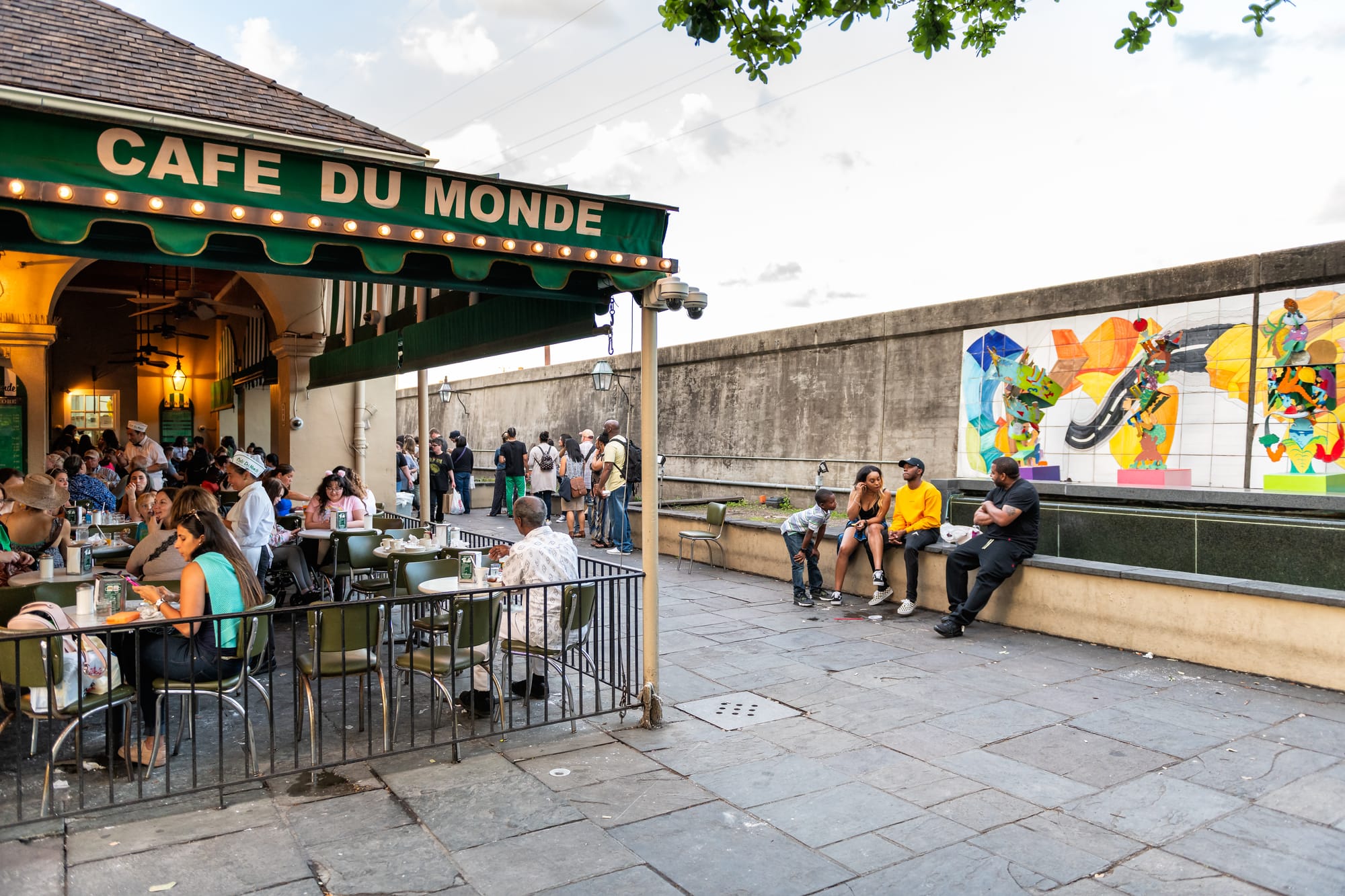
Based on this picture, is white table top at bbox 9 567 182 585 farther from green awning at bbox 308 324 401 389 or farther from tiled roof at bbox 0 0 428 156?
tiled roof at bbox 0 0 428 156

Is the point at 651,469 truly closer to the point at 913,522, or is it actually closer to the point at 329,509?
the point at 913,522

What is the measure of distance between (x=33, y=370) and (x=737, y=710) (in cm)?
1134

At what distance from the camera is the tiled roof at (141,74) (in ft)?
27.3

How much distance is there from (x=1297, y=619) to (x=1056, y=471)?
4309mm

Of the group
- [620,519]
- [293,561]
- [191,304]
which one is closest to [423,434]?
[293,561]

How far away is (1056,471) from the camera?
1015 cm

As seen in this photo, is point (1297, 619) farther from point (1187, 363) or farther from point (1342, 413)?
point (1187, 363)

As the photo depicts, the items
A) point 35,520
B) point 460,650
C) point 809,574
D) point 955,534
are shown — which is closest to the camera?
point 460,650

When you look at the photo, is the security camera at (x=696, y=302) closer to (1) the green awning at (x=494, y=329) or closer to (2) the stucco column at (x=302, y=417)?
(1) the green awning at (x=494, y=329)

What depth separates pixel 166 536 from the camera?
20.2 feet

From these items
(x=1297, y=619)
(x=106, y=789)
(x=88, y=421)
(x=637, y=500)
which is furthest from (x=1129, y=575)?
(x=88, y=421)

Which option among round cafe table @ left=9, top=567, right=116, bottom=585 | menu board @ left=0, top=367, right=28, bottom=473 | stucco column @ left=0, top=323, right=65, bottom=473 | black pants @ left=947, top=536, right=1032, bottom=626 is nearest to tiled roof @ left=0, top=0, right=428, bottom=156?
stucco column @ left=0, top=323, right=65, bottom=473

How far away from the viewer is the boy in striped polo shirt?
29.1ft

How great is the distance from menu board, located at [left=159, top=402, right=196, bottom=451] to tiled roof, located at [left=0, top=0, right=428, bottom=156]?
11.5 metres
